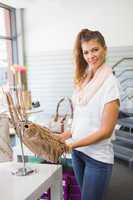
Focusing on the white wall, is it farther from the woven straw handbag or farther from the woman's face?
the woven straw handbag

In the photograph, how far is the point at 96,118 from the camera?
5.19ft

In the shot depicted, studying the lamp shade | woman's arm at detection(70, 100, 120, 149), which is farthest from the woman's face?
the lamp shade

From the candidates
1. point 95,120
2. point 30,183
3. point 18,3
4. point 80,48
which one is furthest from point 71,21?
point 30,183

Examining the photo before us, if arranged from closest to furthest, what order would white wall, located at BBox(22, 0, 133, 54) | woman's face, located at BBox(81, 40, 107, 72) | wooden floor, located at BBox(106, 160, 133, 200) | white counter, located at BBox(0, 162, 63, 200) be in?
white counter, located at BBox(0, 162, 63, 200) < woman's face, located at BBox(81, 40, 107, 72) < wooden floor, located at BBox(106, 160, 133, 200) < white wall, located at BBox(22, 0, 133, 54)

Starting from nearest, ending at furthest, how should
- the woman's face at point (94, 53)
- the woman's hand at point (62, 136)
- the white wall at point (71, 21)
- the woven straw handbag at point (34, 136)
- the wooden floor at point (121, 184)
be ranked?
the woven straw handbag at point (34, 136)
the woman's hand at point (62, 136)
the woman's face at point (94, 53)
the wooden floor at point (121, 184)
the white wall at point (71, 21)

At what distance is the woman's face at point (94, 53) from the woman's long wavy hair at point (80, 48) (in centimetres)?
2

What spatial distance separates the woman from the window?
12.2 ft

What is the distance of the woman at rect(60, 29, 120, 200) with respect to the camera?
1.52m

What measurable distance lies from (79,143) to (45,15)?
4.24m

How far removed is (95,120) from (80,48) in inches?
17.6

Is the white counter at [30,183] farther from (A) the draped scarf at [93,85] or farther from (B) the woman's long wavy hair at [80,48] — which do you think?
(B) the woman's long wavy hair at [80,48]

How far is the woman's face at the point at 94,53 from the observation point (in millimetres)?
1608

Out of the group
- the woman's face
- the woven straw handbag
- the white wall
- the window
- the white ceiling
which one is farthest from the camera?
the window

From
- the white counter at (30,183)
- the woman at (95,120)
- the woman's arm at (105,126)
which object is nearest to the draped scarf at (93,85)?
the woman at (95,120)
